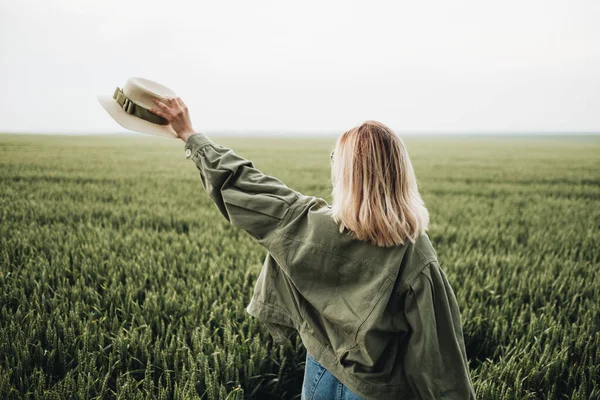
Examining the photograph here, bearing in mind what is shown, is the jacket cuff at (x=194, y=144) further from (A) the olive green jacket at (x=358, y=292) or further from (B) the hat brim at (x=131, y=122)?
(B) the hat brim at (x=131, y=122)

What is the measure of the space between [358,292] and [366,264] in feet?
0.32

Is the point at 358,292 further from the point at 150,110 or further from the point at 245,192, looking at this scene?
the point at 150,110

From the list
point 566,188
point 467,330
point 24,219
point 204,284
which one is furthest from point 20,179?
point 566,188

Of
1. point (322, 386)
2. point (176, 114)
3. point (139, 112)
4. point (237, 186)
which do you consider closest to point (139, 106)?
point (139, 112)

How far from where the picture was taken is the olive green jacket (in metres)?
1.21

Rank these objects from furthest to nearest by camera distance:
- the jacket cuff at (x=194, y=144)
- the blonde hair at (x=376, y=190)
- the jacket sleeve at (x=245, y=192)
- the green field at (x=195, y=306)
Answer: the green field at (x=195, y=306)
the jacket cuff at (x=194, y=144)
the jacket sleeve at (x=245, y=192)
the blonde hair at (x=376, y=190)

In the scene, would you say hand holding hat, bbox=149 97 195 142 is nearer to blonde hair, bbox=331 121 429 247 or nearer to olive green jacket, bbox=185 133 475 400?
olive green jacket, bbox=185 133 475 400

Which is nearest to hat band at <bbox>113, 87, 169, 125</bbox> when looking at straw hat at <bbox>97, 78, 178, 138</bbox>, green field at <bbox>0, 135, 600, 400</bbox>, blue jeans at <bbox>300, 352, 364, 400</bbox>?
straw hat at <bbox>97, 78, 178, 138</bbox>

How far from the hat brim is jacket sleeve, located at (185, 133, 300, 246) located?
0.18 metres

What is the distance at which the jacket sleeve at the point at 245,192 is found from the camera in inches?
52.1

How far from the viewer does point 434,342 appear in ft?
3.95

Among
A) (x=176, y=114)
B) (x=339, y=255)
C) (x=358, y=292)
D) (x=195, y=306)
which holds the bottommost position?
(x=195, y=306)

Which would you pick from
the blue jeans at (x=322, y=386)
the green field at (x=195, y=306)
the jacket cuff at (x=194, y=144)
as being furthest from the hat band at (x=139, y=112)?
the green field at (x=195, y=306)

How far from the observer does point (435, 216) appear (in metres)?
8.01
